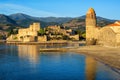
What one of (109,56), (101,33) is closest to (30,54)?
(109,56)

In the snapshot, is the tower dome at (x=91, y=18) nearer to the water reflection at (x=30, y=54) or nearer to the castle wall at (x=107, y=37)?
the castle wall at (x=107, y=37)

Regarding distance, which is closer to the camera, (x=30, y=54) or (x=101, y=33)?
(x=30, y=54)

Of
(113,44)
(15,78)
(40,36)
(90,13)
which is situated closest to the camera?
(15,78)

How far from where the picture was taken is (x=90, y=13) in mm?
79500

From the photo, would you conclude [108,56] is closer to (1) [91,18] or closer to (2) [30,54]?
(2) [30,54]

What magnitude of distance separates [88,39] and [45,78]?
54801mm

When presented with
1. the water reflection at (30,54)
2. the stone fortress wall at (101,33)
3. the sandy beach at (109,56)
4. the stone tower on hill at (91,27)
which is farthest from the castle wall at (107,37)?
the water reflection at (30,54)

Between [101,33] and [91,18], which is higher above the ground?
[91,18]

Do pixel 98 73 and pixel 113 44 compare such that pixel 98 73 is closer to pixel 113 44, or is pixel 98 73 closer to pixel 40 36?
pixel 113 44

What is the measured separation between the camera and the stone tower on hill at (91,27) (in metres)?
74.1

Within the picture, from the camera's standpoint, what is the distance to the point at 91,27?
255 feet

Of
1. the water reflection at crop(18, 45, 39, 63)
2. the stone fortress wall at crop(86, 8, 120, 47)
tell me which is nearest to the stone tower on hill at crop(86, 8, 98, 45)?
the stone fortress wall at crop(86, 8, 120, 47)

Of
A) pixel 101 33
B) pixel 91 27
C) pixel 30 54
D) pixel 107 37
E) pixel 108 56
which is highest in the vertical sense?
pixel 91 27

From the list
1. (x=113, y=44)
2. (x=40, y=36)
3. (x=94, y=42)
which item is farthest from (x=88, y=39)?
(x=40, y=36)
